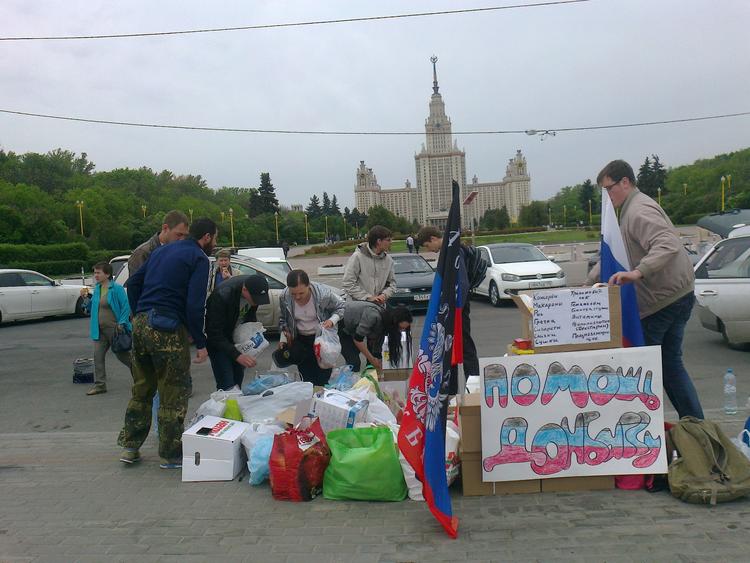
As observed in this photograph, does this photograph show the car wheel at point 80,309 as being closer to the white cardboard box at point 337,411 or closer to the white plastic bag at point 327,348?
the white plastic bag at point 327,348

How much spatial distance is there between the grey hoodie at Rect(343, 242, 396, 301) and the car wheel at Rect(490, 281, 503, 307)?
863 centimetres

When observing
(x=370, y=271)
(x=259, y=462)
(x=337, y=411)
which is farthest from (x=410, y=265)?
(x=259, y=462)

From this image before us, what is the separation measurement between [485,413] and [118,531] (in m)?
2.42

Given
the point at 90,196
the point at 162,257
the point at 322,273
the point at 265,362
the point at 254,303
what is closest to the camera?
the point at 162,257

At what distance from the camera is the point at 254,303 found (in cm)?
586

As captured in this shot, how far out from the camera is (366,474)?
4.32 metres

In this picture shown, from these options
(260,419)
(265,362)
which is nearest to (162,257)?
(260,419)

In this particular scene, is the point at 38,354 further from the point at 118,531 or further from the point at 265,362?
the point at 118,531

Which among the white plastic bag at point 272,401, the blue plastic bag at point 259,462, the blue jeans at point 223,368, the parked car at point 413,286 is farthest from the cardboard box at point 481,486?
the parked car at point 413,286

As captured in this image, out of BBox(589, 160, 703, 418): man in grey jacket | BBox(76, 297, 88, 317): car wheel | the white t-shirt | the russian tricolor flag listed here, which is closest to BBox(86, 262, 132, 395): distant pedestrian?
the white t-shirt

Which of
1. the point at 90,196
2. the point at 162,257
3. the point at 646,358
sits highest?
the point at 90,196

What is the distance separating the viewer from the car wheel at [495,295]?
15.8 m

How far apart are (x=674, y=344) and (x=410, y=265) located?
11.5 m

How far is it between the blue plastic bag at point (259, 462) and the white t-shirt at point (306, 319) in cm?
163
